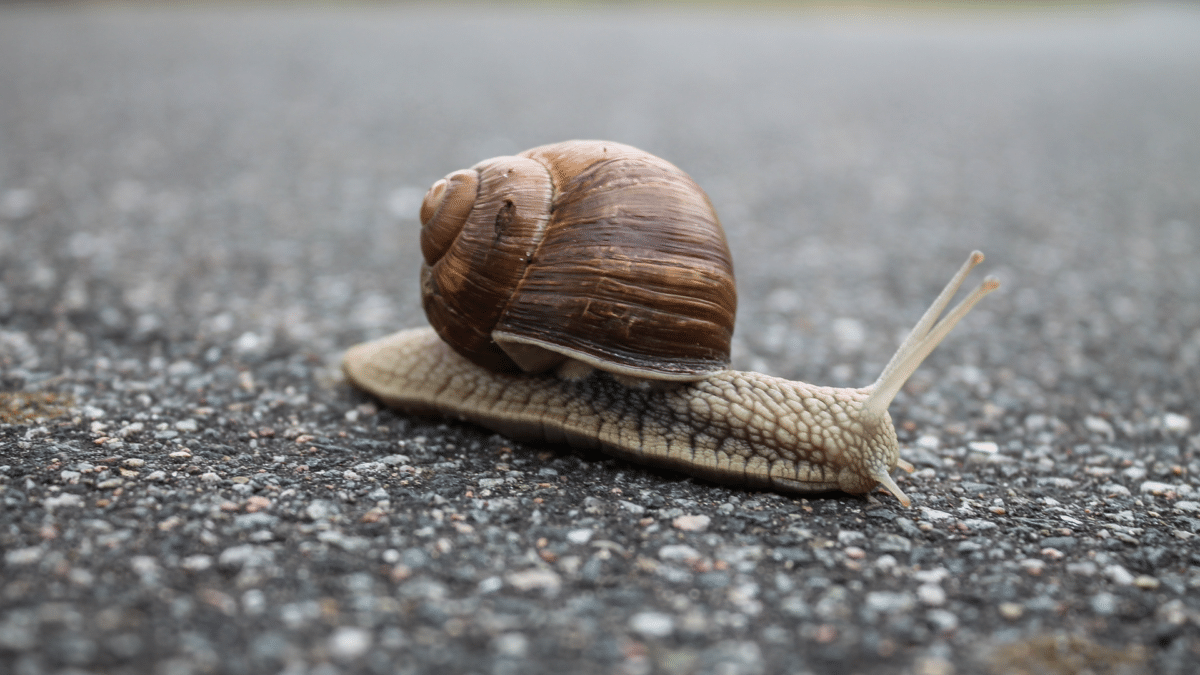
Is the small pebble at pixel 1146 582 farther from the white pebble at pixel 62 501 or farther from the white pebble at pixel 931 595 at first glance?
the white pebble at pixel 62 501

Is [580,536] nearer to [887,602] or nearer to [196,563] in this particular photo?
[887,602]

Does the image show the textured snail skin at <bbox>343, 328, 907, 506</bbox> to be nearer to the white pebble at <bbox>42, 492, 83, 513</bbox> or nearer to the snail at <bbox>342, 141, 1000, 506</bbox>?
the snail at <bbox>342, 141, 1000, 506</bbox>

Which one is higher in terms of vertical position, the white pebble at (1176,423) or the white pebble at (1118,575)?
the white pebble at (1176,423)

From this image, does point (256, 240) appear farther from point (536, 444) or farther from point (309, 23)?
point (309, 23)

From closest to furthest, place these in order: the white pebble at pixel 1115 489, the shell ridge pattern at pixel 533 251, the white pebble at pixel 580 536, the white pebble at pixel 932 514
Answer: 1. the white pebble at pixel 580 536
2. the white pebble at pixel 932 514
3. the shell ridge pattern at pixel 533 251
4. the white pebble at pixel 1115 489

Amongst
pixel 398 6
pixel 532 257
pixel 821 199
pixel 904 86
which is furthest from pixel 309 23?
pixel 532 257

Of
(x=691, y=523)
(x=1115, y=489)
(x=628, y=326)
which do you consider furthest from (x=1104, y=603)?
(x=628, y=326)

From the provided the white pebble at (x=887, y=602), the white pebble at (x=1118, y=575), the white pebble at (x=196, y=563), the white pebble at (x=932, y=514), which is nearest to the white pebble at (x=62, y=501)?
the white pebble at (x=196, y=563)
